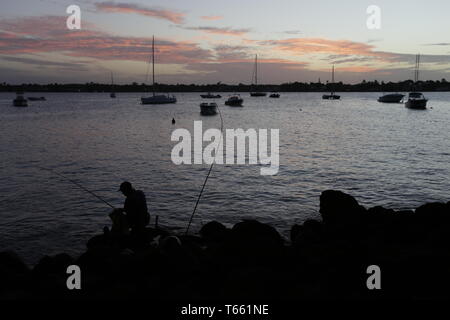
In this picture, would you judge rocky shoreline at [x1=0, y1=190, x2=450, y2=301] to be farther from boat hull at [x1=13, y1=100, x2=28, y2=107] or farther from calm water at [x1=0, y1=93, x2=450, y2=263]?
boat hull at [x1=13, y1=100, x2=28, y2=107]

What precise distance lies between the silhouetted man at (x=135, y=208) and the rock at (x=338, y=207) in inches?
210

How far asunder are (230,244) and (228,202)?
8.77 meters

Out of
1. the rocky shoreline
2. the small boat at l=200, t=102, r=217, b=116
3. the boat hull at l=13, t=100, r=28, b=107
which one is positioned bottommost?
the rocky shoreline

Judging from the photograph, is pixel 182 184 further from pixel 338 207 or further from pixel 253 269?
pixel 253 269

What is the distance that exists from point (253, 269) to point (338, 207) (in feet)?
19.4

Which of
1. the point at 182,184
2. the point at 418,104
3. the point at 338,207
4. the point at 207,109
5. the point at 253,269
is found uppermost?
the point at 418,104

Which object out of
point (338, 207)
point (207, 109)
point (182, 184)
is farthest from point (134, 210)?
point (207, 109)

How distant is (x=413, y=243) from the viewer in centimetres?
891

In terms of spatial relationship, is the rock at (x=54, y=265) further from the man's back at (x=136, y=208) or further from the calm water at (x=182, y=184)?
the calm water at (x=182, y=184)

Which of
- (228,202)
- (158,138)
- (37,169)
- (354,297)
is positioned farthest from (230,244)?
(158,138)

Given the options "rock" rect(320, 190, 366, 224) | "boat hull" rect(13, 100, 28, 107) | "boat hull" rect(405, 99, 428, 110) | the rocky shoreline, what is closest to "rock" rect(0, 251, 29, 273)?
the rocky shoreline

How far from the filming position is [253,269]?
22.1 ft

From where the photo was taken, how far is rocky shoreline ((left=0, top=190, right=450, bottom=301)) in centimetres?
628

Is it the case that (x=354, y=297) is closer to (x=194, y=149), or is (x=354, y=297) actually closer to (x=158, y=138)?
(x=194, y=149)
